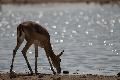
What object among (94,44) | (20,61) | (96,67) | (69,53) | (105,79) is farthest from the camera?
(94,44)

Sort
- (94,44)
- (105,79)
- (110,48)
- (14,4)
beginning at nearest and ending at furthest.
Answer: (105,79)
(110,48)
(94,44)
(14,4)

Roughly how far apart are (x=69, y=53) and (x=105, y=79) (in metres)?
8.65

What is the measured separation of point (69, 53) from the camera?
2297 cm

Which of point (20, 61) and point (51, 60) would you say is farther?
point (20, 61)

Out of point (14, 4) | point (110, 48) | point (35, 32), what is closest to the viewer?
point (35, 32)

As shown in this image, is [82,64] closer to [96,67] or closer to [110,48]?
[96,67]

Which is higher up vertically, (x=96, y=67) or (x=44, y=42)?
(x=44, y=42)

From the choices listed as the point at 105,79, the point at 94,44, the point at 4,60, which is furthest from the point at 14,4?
the point at 105,79

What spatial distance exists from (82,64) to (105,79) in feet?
15.9

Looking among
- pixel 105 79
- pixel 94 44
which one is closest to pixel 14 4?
pixel 94 44

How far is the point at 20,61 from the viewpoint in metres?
20.0

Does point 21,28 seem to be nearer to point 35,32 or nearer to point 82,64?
point 35,32

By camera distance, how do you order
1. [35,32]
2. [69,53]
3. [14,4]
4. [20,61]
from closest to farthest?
[35,32] → [20,61] → [69,53] → [14,4]

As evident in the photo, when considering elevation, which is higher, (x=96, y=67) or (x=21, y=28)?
(x=21, y=28)
